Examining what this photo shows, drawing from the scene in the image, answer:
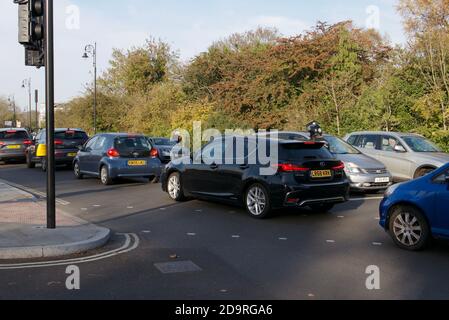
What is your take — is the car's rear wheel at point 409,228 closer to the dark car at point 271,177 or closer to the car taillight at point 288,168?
the dark car at point 271,177

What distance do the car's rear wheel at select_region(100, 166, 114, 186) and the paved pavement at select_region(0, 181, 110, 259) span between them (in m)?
5.00

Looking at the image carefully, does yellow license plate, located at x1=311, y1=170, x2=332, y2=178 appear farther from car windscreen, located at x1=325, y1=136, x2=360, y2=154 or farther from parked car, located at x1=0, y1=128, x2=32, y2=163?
parked car, located at x1=0, y1=128, x2=32, y2=163

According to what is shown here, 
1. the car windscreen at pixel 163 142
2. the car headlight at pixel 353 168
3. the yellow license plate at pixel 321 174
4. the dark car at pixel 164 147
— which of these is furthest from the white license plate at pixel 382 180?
the car windscreen at pixel 163 142

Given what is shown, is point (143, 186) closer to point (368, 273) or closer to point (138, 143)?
point (138, 143)

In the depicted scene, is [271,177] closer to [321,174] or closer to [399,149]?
[321,174]

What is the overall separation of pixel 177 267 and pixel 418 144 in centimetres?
1036

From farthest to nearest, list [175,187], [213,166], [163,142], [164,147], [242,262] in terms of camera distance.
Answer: [163,142]
[164,147]
[175,187]
[213,166]
[242,262]

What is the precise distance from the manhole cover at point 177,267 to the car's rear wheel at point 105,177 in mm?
9054

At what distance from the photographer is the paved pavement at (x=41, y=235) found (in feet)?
21.9

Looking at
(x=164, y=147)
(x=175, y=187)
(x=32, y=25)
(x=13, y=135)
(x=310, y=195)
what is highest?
(x=32, y=25)

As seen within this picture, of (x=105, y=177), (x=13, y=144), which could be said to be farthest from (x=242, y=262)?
(x=13, y=144)

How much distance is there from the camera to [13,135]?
2434 cm

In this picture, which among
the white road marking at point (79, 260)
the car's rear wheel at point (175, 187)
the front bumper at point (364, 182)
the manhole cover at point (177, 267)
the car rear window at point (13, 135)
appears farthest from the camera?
the car rear window at point (13, 135)

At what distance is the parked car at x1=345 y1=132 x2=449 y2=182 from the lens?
13.6m
